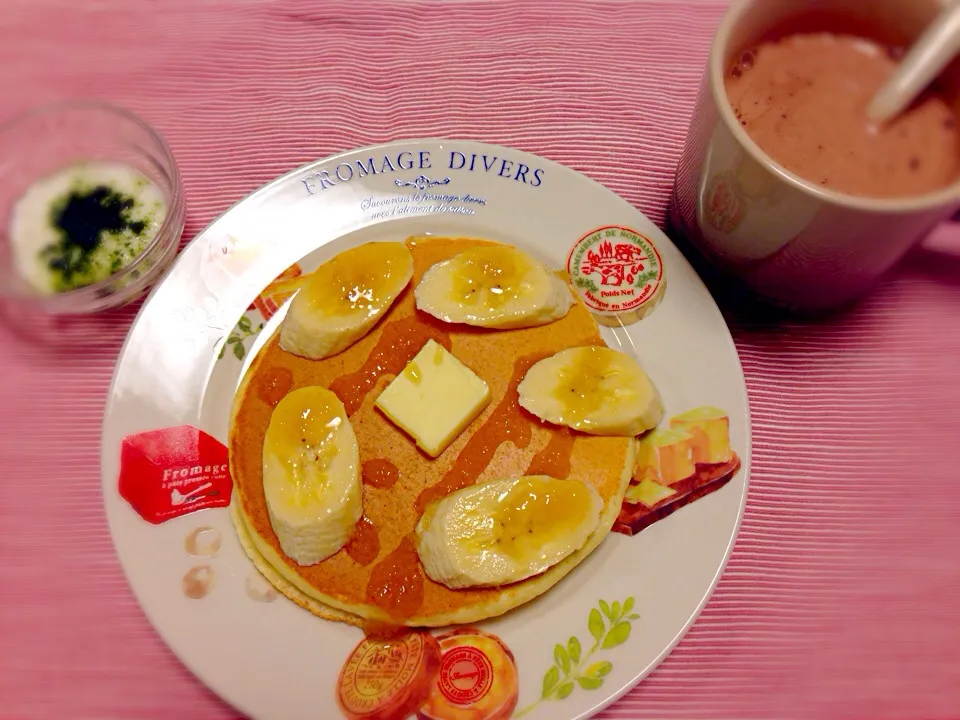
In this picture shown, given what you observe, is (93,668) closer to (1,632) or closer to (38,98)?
(1,632)

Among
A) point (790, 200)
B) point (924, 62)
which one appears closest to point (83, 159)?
point (790, 200)

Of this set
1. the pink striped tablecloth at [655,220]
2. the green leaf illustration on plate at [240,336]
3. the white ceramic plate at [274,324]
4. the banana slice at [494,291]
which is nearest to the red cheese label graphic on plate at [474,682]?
the white ceramic plate at [274,324]

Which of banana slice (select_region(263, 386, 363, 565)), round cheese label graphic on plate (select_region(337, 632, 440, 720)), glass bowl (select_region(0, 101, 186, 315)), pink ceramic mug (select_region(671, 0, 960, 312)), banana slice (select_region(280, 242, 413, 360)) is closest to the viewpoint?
pink ceramic mug (select_region(671, 0, 960, 312))

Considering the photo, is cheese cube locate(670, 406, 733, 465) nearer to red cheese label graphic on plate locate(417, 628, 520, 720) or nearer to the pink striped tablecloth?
the pink striped tablecloth

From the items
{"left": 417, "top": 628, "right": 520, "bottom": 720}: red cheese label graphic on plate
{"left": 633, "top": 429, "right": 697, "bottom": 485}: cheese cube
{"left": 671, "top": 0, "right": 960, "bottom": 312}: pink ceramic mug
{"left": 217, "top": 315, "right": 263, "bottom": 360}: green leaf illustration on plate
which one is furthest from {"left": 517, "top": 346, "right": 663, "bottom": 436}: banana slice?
{"left": 217, "top": 315, "right": 263, "bottom": 360}: green leaf illustration on plate

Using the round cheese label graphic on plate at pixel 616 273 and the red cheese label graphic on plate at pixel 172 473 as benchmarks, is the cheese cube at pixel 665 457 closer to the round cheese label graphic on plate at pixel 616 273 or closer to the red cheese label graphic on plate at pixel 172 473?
the round cheese label graphic on plate at pixel 616 273

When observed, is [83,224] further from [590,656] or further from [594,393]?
[590,656]
